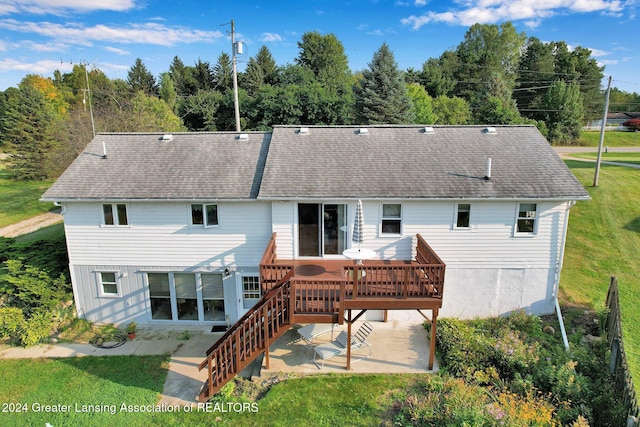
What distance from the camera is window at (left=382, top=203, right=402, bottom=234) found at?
1263cm

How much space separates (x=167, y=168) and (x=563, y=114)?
147ft

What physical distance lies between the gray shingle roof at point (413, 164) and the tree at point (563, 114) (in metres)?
33.1

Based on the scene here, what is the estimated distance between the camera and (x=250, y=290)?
1328 centimetres

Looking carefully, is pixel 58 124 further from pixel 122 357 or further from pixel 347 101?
pixel 122 357

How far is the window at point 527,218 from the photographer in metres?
12.5

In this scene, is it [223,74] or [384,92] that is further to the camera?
[223,74]

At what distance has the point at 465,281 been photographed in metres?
12.9

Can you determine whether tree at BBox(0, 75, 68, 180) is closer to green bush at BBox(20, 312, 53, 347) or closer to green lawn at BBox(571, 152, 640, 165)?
green bush at BBox(20, 312, 53, 347)

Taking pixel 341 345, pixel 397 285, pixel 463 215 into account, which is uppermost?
pixel 463 215

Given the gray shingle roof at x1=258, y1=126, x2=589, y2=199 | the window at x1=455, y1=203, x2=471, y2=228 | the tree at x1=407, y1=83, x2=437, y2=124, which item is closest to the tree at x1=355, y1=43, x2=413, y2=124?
the tree at x1=407, y1=83, x2=437, y2=124

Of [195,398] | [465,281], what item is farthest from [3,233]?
[465,281]

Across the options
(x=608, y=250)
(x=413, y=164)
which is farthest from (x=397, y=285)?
(x=608, y=250)

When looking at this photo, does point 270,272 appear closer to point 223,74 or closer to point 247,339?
point 247,339

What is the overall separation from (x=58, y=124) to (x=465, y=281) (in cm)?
3982
